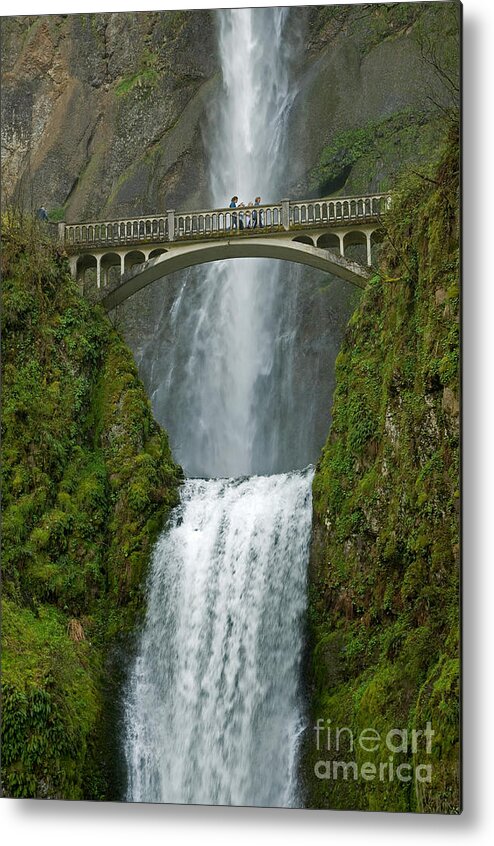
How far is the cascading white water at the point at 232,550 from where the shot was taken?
656 centimetres

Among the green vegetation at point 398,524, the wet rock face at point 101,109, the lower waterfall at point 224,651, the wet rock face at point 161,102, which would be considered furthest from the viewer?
the wet rock face at point 101,109

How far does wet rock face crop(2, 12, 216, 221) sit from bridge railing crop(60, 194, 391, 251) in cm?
9

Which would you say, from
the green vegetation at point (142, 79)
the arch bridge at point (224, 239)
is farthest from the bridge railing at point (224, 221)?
the green vegetation at point (142, 79)

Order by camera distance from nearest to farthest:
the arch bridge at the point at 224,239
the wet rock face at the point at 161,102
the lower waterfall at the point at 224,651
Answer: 1. the lower waterfall at the point at 224,651
2. the wet rock face at the point at 161,102
3. the arch bridge at the point at 224,239

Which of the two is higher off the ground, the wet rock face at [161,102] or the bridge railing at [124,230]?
the wet rock face at [161,102]

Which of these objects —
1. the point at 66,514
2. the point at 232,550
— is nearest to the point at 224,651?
the point at 232,550

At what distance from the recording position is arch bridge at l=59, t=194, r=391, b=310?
7.01 metres

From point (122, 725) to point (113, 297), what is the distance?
8.59 ft

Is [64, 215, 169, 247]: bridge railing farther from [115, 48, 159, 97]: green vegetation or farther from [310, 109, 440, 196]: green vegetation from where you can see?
[310, 109, 440, 196]: green vegetation

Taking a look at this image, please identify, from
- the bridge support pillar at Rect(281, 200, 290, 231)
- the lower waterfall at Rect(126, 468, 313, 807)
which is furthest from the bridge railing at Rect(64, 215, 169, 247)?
the lower waterfall at Rect(126, 468, 313, 807)

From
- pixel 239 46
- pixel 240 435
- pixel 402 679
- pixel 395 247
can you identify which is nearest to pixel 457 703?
pixel 402 679

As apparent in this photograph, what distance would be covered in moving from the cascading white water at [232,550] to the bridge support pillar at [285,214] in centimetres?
8

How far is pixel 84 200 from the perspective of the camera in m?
7.12

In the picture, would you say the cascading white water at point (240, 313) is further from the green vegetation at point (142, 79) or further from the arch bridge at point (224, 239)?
the green vegetation at point (142, 79)
